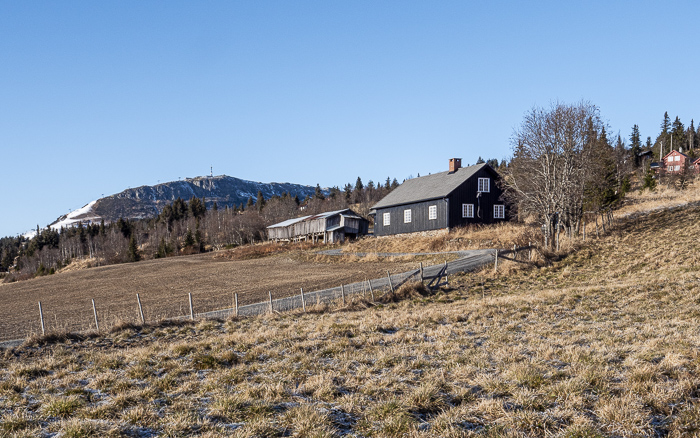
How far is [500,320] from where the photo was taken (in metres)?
13.8

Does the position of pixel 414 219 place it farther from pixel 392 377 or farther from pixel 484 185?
pixel 392 377

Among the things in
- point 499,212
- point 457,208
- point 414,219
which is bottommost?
point 414,219

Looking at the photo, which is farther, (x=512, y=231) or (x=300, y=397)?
(x=512, y=231)

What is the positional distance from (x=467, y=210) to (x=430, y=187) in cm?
528

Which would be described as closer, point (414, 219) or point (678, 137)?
point (414, 219)

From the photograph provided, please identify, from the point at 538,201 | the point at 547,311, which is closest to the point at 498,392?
the point at 547,311

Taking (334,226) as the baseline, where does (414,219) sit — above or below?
above

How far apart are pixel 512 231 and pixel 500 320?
27925mm

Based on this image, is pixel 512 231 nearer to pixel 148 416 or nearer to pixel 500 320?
pixel 500 320

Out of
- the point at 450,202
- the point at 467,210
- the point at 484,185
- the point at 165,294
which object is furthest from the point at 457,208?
the point at 165,294

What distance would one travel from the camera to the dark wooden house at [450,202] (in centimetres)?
4591

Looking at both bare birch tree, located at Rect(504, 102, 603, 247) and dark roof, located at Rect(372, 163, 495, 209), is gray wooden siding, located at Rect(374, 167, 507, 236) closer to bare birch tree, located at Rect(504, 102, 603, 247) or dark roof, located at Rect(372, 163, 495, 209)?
dark roof, located at Rect(372, 163, 495, 209)

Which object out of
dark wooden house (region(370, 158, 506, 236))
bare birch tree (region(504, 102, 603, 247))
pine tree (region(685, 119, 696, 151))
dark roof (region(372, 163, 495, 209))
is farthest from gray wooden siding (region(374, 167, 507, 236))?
pine tree (region(685, 119, 696, 151))

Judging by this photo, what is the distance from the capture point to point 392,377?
7.96 m
